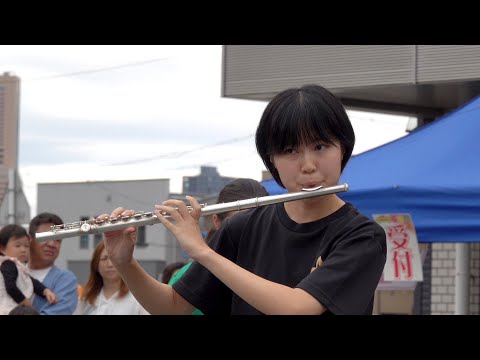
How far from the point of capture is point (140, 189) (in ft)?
96.9

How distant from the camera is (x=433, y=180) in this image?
5.55 metres

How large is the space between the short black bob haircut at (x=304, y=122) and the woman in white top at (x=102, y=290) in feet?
12.8

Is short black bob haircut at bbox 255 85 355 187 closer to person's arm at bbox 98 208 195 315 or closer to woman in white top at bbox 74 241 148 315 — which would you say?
person's arm at bbox 98 208 195 315

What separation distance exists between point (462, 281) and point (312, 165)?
6.40 m

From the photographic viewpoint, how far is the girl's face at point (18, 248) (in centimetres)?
698

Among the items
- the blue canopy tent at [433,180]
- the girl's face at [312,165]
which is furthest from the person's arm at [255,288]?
the blue canopy tent at [433,180]

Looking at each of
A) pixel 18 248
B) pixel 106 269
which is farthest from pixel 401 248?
pixel 18 248

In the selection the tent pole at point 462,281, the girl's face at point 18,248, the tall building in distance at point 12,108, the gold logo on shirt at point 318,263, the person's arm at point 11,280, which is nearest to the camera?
the gold logo on shirt at point 318,263

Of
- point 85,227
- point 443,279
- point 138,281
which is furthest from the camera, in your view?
point 443,279

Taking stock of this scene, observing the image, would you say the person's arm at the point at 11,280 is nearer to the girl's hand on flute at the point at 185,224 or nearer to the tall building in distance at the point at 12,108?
the girl's hand on flute at the point at 185,224

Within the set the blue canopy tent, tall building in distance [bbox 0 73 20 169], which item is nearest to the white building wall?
the blue canopy tent

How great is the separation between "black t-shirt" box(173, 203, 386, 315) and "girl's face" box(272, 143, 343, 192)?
93 mm

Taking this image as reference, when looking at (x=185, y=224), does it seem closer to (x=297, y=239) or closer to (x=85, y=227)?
(x=297, y=239)

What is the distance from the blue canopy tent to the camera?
538 centimetres
